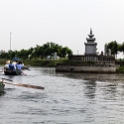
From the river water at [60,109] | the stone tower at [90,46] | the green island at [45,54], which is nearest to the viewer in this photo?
the river water at [60,109]

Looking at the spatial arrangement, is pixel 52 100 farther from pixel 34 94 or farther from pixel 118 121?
pixel 118 121

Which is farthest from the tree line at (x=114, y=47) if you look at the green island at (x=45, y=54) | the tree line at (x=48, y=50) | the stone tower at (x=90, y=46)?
the tree line at (x=48, y=50)

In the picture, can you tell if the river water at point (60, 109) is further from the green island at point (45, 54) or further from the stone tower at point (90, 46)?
the green island at point (45, 54)

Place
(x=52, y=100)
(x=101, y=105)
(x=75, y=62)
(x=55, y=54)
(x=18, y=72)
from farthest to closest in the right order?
(x=55, y=54)
(x=75, y=62)
(x=18, y=72)
(x=52, y=100)
(x=101, y=105)

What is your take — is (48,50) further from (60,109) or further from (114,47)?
(60,109)

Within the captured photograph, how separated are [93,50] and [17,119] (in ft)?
213

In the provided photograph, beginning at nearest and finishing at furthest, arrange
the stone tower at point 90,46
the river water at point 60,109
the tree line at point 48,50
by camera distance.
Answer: the river water at point 60,109, the stone tower at point 90,46, the tree line at point 48,50

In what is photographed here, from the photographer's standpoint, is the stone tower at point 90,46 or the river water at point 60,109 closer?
the river water at point 60,109

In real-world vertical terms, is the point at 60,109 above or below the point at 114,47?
below

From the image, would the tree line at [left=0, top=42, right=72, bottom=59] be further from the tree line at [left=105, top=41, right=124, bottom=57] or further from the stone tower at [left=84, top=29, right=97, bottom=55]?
the stone tower at [left=84, top=29, right=97, bottom=55]

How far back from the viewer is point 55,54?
15462 centimetres

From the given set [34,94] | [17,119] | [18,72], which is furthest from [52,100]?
[18,72]

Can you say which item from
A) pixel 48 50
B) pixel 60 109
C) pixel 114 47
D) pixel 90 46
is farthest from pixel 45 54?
pixel 60 109

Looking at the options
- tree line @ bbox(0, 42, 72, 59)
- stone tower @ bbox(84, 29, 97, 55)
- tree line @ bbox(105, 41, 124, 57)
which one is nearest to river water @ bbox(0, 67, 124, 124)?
stone tower @ bbox(84, 29, 97, 55)
